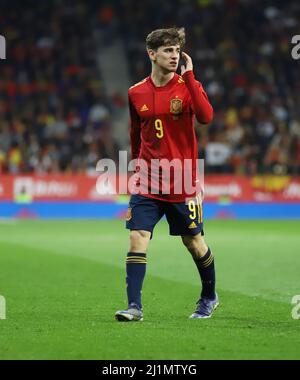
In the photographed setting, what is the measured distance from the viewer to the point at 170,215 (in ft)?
27.4

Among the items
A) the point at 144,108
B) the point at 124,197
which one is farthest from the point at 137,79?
the point at 144,108

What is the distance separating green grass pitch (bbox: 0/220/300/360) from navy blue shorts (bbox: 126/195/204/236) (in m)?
0.78

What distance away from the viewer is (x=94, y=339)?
7086mm

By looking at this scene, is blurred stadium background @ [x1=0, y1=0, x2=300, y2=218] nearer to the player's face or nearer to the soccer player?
the soccer player

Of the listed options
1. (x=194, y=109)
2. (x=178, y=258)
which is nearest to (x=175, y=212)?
(x=194, y=109)

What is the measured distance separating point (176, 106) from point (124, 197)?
59.7 feet

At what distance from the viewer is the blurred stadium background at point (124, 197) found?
7.64 m

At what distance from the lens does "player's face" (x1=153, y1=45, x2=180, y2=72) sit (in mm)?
8094

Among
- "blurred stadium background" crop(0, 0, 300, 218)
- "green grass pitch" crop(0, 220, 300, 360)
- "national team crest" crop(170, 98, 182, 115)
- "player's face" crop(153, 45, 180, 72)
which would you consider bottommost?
"green grass pitch" crop(0, 220, 300, 360)

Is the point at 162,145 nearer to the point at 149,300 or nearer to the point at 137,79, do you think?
the point at 149,300

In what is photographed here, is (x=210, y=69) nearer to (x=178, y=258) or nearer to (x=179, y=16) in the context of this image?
(x=179, y=16)

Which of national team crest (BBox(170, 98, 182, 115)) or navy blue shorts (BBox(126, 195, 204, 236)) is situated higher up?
national team crest (BBox(170, 98, 182, 115))

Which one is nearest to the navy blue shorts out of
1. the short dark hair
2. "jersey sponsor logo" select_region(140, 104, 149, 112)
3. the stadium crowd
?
"jersey sponsor logo" select_region(140, 104, 149, 112)

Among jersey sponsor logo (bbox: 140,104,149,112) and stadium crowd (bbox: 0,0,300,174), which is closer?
jersey sponsor logo (bbox: 140,104,149,112)
